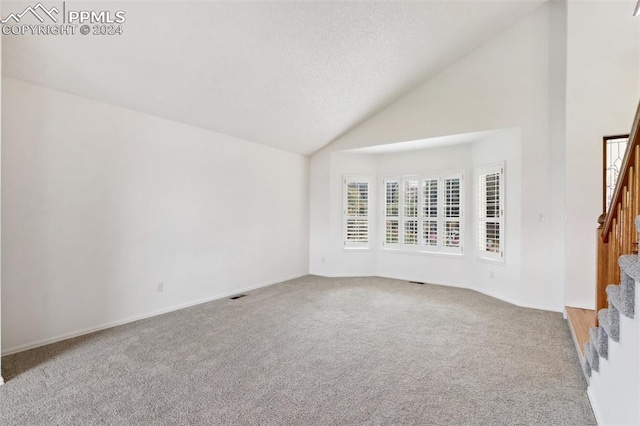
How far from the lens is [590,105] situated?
3.93 metres

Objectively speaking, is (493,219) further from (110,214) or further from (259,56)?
(110,214)

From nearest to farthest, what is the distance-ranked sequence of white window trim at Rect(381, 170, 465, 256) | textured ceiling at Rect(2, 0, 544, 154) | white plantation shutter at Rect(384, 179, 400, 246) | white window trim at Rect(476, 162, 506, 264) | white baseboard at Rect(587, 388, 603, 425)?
white baseboard at Rect(587, 388, 603, 425), textured ceiling at Rect(2, 0, 544, 154), white window trim at Rect(476, 162, 506, 264), white window trim at Rect(381, 170, 465, 256), white plantation shutter at Rect(384, 179, 400, 246)

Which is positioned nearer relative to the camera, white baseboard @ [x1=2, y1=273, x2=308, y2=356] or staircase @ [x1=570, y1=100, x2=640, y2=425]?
staircase @ [x1=570, y1=100, x2=640, y2=425]

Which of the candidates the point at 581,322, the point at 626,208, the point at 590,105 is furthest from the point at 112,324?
the point at 590,105

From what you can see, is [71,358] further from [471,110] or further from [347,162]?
[471,110]

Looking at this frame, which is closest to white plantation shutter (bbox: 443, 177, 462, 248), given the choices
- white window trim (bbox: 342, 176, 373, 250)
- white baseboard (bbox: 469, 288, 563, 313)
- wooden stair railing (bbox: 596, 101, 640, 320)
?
white baseboard (bbox: 469, 288, 563, 313)

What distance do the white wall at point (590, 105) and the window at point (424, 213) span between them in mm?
1769

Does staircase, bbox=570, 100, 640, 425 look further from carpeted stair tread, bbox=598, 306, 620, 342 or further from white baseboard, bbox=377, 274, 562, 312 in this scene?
white baseboard, bbox=377, 274, 562, 312

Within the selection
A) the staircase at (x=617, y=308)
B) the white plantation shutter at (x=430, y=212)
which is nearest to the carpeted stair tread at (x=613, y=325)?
the staircase at (x=617, y=308)

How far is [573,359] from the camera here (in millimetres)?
2744

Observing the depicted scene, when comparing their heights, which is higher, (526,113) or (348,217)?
(526,113)

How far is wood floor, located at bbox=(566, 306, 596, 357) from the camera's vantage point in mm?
2880

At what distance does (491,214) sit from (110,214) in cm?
533

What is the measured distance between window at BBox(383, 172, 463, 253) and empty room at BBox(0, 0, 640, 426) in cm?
5
